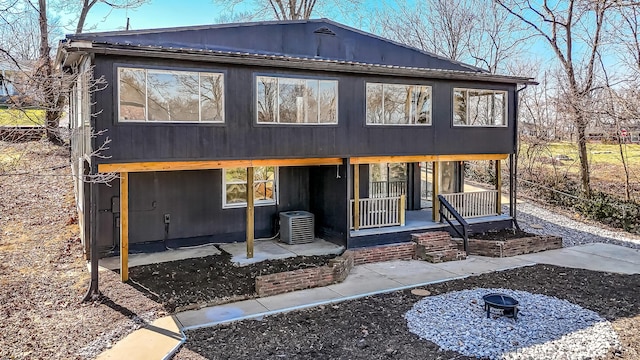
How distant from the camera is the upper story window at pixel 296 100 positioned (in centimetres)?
1028

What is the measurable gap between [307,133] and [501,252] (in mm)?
6091

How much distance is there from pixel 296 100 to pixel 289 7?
16.8 meters

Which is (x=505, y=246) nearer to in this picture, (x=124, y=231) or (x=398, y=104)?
(x=398, y=104)

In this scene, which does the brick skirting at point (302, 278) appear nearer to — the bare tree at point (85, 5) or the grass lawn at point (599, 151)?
the bare tree at point (85, 5)

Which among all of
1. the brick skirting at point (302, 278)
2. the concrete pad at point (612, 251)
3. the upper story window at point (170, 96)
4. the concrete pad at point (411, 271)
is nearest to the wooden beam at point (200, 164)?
the upper story window at point (170, 96)

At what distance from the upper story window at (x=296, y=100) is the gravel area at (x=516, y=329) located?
5.20m

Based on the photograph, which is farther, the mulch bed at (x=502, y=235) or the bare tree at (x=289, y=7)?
the bare tree at (x=289, y=7)

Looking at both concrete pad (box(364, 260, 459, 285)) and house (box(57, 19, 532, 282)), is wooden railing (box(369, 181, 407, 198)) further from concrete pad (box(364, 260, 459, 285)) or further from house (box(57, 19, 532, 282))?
concrete pad (box(364, 260, 459, 285))

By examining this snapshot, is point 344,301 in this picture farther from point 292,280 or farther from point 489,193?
point 489,193

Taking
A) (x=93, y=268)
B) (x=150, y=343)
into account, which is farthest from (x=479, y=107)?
(x=150, y=343)

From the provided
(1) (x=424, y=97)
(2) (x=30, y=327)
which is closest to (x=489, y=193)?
(1) (x=424, y=97)

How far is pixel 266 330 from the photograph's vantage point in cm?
696

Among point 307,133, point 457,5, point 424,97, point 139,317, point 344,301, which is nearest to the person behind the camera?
point 139,317

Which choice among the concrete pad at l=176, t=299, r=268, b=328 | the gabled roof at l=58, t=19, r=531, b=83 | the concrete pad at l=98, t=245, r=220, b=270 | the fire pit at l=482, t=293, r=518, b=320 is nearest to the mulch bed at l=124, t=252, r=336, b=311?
the concrete pad at l=176, t=299, r=268, b=328
